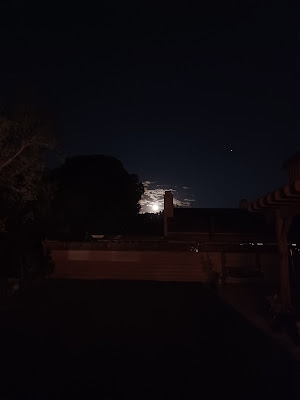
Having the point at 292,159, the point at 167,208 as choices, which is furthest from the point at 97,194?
the point at 292,159

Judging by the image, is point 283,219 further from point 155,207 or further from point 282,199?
point 155,207

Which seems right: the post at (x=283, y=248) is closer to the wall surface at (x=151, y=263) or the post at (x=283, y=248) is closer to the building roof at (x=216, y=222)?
the wall surface at (x=151, y=263)

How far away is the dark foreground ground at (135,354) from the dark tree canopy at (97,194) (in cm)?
2534

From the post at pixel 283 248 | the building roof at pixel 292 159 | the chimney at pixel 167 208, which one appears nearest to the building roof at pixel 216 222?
the chimney at pixel 167 208

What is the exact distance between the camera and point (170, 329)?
29.7 ft

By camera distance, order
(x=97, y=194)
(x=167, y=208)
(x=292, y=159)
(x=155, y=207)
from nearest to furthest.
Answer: (x=292, y=159) < (x=167, y=208) < (x=155, y=207) < (x=97, y=194)

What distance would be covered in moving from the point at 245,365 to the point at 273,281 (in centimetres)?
1289

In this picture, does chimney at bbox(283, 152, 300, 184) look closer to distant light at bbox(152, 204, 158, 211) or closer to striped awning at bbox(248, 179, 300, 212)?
striped awning at bbox(248, 179, 300, 212)

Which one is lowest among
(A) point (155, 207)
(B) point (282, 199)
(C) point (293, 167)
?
(B) point (282, 199)

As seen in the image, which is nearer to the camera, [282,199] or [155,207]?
[282,199]

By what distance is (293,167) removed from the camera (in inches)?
644

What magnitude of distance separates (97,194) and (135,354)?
32.3 m

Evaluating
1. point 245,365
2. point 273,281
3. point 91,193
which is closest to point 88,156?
point 91,193

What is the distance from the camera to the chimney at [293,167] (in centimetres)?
1566
